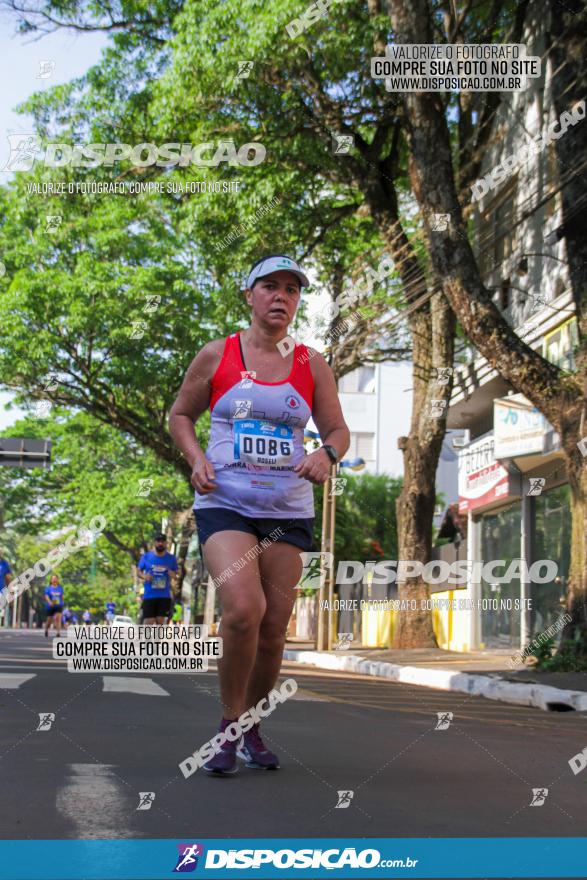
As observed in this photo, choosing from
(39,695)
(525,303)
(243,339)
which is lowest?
(39,695)

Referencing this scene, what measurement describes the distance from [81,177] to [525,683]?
42.3 feet

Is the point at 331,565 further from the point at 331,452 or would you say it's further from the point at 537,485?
the point at 331,452

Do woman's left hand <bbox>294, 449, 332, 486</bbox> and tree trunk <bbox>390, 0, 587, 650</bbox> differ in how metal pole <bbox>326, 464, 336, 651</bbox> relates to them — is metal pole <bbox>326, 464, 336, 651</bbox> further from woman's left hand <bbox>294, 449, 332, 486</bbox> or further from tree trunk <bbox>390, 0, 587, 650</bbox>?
woman's left hand <bbox>294, 449, 332, 486</bbox>

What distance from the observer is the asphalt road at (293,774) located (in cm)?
353

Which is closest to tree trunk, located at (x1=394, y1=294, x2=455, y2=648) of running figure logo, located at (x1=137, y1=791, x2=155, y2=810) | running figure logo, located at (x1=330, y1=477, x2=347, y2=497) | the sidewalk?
the sidewalk

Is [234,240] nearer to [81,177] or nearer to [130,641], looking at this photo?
[81,177]

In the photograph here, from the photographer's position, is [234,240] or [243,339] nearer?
[243,339]

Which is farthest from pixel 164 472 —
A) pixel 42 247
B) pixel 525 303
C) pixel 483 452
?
pixel 525 303

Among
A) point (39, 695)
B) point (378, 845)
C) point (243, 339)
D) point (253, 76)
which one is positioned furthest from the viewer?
point (253, 76)

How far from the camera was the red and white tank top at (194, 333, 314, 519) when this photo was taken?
463 cm

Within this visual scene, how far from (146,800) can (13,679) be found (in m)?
7.19

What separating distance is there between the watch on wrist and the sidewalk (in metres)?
5.55

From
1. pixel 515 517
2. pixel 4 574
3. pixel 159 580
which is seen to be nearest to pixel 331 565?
pixel 515 517

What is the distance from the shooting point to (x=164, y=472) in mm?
40531
